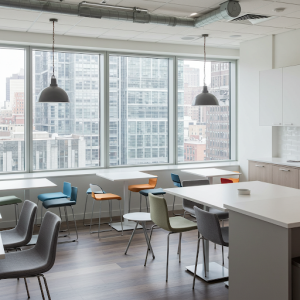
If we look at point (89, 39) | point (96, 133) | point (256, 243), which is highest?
point (89, 39)

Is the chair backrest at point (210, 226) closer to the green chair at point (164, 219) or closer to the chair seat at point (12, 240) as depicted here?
the green chair at point (164, 219)

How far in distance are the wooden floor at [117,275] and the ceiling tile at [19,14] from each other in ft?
10.2

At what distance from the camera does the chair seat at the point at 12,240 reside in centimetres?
348

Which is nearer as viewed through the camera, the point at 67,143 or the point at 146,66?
the point at 67,143

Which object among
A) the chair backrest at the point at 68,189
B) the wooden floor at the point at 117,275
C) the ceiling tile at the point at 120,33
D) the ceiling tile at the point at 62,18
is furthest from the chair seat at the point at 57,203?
the ceiling tile at the point at 120,33

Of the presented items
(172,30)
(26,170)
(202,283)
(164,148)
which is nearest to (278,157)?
(164,148)

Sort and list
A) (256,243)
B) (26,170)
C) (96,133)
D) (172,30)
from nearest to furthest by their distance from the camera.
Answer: (256,243) → (172,30) → (26,170) → (96,133)

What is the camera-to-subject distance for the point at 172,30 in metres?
6.23

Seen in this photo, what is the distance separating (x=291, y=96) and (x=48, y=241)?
4.60 metres

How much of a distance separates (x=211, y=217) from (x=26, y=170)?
428 centimetres

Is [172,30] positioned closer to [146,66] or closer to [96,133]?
[146,66]

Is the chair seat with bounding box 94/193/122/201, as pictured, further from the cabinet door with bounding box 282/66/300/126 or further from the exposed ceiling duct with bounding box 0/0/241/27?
the cabinet door with bounding box 282/66/300/126

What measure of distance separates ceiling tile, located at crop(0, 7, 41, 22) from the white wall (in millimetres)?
3916

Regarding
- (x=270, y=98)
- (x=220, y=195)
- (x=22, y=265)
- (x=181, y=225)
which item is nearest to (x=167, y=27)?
(x=270, y=98)
